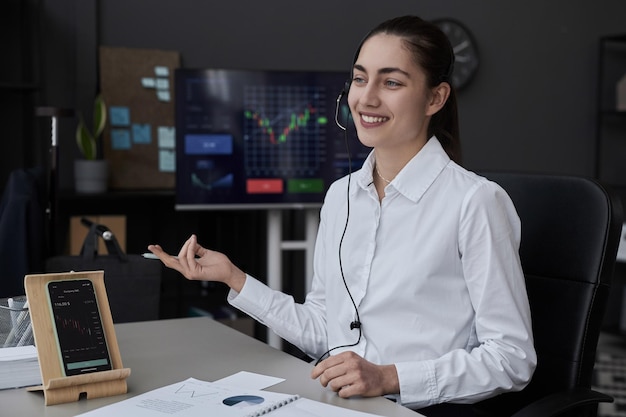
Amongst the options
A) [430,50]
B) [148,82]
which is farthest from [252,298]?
[148,82]

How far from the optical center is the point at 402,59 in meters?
1.58

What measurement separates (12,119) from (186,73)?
3.72 feet

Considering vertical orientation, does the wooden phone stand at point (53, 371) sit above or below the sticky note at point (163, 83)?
below

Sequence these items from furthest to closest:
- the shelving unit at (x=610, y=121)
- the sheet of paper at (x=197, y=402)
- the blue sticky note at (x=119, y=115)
A: the shelving unit at (x=610, y=121), the blue sticky note at (x=119, y=115), the sheet of paper at (x=197, y=402)

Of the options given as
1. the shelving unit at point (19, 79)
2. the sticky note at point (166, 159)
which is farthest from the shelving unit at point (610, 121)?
the shelving unit at point (19, 79)

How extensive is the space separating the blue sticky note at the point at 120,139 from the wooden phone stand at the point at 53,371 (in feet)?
9.65

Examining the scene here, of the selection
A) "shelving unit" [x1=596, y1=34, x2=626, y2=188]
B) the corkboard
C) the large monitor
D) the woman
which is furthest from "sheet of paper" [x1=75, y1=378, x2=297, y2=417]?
"shelving unit" [x1=596, y1=34, x2=626, y2=188]

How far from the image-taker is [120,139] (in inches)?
162

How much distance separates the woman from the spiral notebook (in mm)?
109

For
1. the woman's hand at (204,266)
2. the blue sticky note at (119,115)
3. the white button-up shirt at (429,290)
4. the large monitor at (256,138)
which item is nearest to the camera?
the white button-up shirt at (429,290)

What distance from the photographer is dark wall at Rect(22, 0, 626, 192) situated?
4.12 m

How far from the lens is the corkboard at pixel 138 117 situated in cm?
411

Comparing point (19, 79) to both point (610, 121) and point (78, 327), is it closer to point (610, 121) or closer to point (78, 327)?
point (78, 327)

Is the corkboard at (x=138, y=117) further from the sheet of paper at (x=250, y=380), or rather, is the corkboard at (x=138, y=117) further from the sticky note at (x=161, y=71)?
the sheet of paper at (x=250, y=380)
